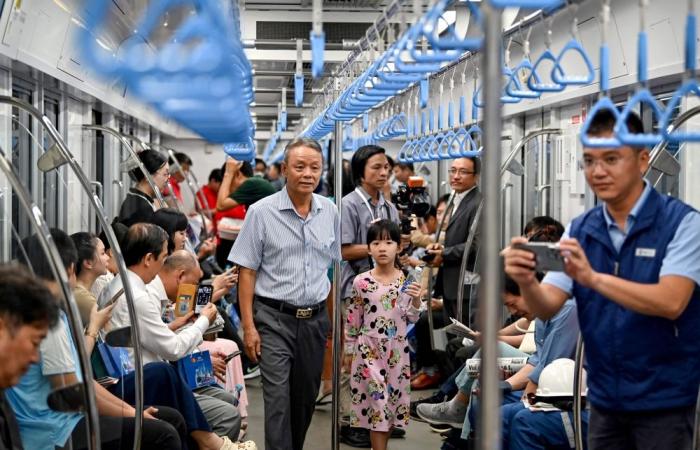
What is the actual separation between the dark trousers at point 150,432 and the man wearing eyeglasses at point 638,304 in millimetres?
2119

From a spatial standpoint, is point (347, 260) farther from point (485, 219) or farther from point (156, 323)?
point (485, 219)

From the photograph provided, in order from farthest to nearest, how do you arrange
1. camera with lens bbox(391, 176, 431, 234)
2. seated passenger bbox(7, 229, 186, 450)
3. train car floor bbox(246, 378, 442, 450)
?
camera with lens bbox(391, 176, 431, 234)
train car floor bbox(246, 378, 442, 450)
seated passenger bbox(7, 229, 186, 450)

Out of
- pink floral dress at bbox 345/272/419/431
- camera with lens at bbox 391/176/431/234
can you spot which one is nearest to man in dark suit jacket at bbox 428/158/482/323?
camera with lens at bbox 391/176/431/234

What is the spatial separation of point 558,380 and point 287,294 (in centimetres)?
152

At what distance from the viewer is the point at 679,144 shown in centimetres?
518

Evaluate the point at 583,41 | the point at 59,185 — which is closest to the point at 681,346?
the point at 59,185

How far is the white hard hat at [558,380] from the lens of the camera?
457cm

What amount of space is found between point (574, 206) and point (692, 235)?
446 cm

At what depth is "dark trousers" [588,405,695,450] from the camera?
10.5 feet

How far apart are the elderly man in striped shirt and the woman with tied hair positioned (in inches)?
80.1

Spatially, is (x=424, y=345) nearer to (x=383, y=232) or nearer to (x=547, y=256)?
(x=383, y=232)

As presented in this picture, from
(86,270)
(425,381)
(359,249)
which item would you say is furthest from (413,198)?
(86,270)

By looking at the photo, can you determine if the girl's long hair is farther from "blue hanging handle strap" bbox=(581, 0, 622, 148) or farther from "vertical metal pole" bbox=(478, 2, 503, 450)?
"vertical metal pole" bbox=(478, 2, 503, 450)

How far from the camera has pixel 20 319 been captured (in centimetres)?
288
